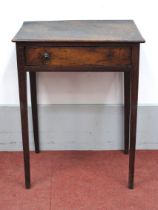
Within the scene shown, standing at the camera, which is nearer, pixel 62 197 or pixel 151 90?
pixel 62 197


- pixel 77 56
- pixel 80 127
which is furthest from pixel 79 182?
pixel 77 56

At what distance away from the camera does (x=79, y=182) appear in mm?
1908

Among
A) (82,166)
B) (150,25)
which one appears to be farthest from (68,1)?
(82,166)

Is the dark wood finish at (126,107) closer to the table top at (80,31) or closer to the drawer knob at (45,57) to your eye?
the table top at (80,31)

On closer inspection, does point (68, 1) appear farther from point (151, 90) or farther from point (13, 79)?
point (151, 90)

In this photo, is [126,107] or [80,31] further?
[126,107]

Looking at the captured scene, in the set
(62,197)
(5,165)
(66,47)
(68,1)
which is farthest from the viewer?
(5,165)

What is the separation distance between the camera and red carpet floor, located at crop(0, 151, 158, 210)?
175cm

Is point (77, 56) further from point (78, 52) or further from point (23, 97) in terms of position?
point (23, 97)

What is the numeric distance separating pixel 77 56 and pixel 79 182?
664 mm

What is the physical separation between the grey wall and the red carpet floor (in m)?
0.05

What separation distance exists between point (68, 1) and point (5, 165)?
0.93 m

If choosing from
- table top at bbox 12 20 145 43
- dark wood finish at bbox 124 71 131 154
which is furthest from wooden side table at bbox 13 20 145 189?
dark wood finish at bbox 124 71 131 154

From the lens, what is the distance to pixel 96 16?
77.4 inches
